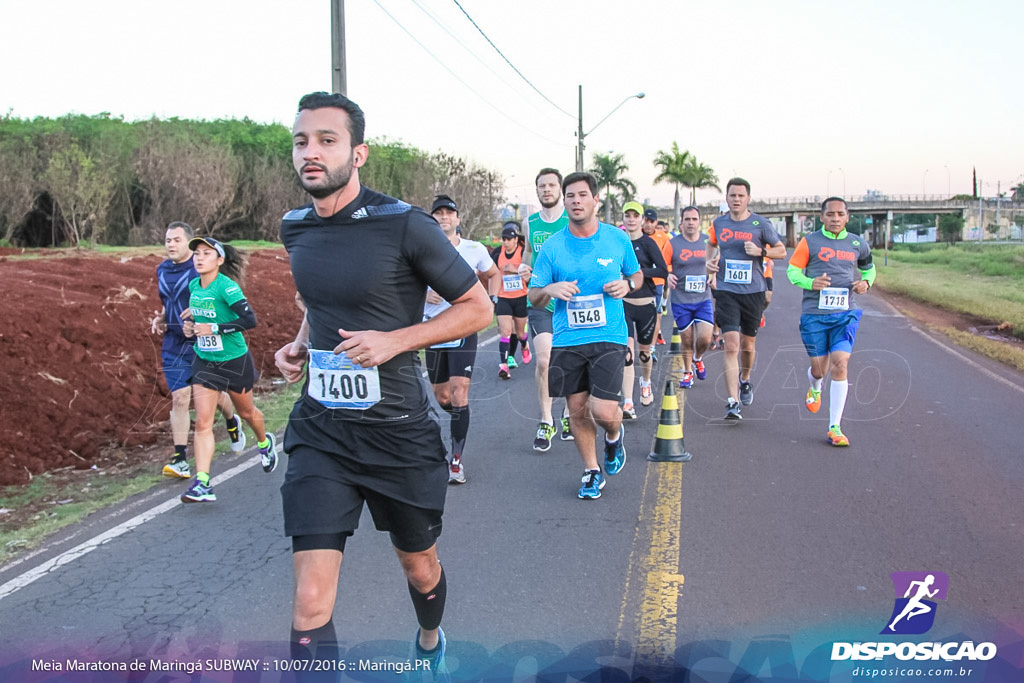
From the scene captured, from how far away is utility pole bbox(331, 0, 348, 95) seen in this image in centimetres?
1228

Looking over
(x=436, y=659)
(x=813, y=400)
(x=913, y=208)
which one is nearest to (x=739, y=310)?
(x=813, y=400)

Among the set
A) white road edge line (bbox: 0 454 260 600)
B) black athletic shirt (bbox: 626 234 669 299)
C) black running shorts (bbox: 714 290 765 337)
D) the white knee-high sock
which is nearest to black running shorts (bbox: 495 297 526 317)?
black athletic shirt (bbox: 626 234 669 299)

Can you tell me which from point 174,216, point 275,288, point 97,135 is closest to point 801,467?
point 275,288

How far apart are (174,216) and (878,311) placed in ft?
91.8

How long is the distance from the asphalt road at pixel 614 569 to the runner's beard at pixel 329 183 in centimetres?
197

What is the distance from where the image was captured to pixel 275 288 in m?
18.6

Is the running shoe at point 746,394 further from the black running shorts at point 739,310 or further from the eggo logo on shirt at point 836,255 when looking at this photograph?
the eggo logo on shirt at point 836,255

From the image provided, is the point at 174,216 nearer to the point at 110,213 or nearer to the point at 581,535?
the point at 110,213

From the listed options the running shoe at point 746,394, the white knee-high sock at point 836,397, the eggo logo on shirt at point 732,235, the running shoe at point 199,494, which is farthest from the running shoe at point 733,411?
the running shoe at point 199,494

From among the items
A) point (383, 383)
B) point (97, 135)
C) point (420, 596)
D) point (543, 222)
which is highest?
point (97, 135)

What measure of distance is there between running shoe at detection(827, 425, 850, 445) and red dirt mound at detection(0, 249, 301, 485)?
253 inches

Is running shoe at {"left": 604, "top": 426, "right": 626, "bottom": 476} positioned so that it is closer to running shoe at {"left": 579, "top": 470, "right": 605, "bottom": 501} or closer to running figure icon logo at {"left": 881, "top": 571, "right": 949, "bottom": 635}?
running shoe at {"left": 579, "top": 470, "right": 605, "bottom": 501}

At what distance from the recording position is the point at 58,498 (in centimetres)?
668

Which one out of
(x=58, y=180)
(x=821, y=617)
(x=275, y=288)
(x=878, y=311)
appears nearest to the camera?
(x=821, y=617)
